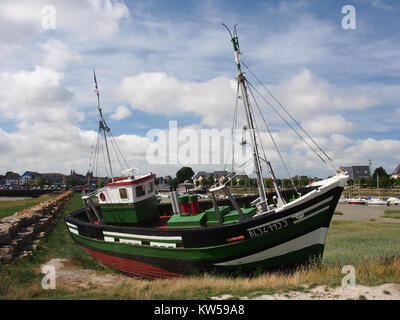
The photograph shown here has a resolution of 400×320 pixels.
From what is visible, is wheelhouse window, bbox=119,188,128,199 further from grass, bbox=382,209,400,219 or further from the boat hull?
grass, bbox=382,209,400,219

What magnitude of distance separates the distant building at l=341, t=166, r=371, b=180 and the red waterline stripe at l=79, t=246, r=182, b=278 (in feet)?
410

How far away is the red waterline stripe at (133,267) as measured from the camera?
1295 centimetres

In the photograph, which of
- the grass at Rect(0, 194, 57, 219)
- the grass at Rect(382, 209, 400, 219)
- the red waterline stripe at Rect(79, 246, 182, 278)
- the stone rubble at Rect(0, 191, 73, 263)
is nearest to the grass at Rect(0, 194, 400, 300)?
the red waterline stripe at Rect(79, 246, 182, 278)

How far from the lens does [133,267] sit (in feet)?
45.6

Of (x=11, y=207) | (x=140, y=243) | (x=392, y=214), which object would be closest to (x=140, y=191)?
(x=140, y=243)

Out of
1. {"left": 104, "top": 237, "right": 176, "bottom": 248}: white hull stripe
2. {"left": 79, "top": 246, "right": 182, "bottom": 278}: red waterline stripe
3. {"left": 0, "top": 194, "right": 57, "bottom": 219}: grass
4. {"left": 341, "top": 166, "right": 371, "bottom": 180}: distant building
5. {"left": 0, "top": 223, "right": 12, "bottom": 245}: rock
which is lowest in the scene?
{"left": 0, "top": 194, "right": 57, "bottom": 219}: grass

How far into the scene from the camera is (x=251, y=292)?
9281 millimetres

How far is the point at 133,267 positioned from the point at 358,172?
131m

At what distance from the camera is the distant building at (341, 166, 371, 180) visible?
122 m

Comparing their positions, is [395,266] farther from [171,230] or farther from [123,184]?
[123,184]

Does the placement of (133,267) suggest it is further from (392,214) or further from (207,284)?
(392,214)

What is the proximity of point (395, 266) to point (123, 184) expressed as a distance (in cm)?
1260

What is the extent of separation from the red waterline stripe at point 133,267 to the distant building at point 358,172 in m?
125
